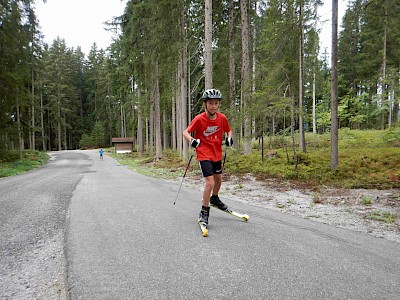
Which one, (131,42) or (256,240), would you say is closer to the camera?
(256,240)

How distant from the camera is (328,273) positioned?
262 centimetres

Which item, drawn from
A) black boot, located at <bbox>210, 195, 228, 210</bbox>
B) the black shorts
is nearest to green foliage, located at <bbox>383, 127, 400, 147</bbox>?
black boot, located at <bbox>210, 195, 228, 210</bbox>

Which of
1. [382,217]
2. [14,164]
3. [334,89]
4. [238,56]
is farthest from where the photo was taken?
[14,164]

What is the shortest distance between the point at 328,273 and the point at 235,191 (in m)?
5.68

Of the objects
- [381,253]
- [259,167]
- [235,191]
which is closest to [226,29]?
[259,167]

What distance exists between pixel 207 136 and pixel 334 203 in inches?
168

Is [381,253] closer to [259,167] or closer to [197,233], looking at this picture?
[197,233]

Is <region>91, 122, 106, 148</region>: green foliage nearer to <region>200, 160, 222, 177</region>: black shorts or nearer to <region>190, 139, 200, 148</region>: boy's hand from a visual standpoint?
<region>200, 160, 222, 177</region>: black shorts

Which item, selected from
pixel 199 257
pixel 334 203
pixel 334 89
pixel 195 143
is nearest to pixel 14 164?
pixel 195 143

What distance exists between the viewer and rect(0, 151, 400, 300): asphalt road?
91.2 inches

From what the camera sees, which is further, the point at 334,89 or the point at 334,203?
the point at 334,89

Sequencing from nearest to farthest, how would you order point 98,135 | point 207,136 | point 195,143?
point 195,143 < point 207,136 < point 98,135

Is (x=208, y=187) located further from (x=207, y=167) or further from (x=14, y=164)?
(x=14, y=164)

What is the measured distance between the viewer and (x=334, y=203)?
21.4ft
